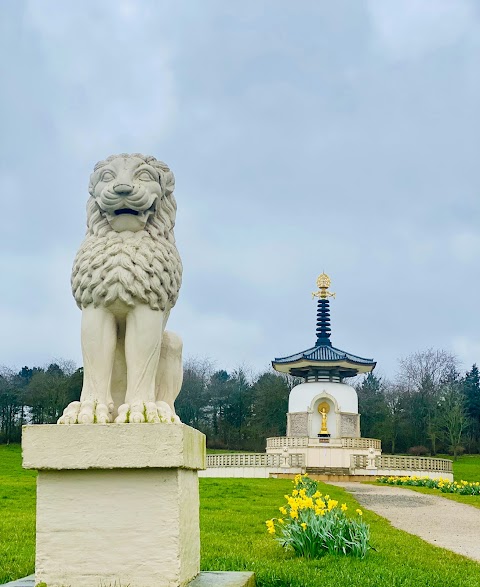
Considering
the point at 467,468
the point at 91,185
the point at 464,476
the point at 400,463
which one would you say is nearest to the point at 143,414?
the point at 91,185

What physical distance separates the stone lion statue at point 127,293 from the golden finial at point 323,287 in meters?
31.7

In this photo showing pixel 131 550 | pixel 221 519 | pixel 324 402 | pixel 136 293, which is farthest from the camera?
pixel 324 402

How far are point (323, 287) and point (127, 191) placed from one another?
32.3 metres

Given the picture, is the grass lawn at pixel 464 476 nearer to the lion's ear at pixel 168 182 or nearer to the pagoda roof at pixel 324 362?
the pagoda roof at pixel 324 362

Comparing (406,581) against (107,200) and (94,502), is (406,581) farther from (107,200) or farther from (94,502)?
(107,200)

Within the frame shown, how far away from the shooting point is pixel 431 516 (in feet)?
42.8

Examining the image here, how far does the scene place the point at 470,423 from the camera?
48375 mm

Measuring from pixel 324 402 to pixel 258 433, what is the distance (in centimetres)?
1581

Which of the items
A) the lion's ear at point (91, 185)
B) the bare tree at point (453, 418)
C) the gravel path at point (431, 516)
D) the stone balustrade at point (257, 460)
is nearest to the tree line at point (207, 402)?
the bare tree at point (453, 418)

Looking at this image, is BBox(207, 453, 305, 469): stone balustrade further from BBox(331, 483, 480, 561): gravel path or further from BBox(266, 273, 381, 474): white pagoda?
BBox(331, 483, 480, 561): gravel path

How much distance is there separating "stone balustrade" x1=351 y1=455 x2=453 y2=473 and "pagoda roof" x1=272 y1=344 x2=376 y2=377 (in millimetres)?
5077

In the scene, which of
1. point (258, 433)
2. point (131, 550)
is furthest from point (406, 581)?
point (258, 433)

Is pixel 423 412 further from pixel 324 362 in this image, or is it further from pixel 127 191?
pixel 127 191

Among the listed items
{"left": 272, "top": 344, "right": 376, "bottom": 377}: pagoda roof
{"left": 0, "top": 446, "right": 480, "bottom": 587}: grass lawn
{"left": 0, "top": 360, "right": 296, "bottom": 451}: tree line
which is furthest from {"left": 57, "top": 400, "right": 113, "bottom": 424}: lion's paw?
{"left": 0, "top": 360, "right": 296, "bottom": 451}: tree line
